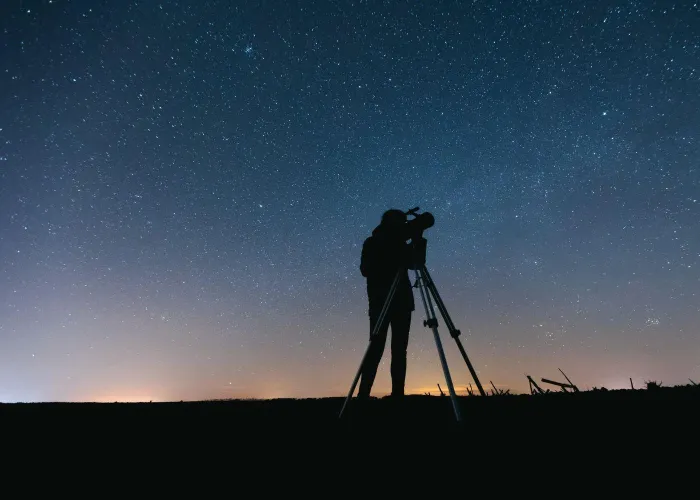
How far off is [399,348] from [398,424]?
4.83 ft

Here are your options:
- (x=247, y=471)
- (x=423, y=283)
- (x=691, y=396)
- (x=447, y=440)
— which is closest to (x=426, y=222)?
(x=423, y=283)

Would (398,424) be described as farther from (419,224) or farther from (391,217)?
(391,217)

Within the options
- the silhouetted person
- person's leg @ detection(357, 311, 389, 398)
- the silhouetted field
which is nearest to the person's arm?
the silhouetted person

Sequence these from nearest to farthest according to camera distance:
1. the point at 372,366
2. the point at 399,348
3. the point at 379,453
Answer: the point at 379,453 < the point at 372,366 < the point at 399,348

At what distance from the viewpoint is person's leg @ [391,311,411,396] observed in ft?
15.3

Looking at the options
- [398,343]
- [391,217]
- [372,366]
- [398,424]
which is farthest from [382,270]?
[398,424]

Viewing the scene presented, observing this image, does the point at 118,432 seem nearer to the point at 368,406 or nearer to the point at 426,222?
the point at 368,406

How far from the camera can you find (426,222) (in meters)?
3.88

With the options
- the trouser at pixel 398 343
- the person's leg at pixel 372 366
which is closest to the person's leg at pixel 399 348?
the trouser at pixel 398 343

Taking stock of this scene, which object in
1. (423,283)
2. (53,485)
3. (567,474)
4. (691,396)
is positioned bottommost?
(53,485)

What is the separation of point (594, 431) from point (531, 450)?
790 mm

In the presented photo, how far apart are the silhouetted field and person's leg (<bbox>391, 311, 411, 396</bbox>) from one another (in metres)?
0.23

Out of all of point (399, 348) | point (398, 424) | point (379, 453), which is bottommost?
point (379, 453)

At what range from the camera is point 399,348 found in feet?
15.2
